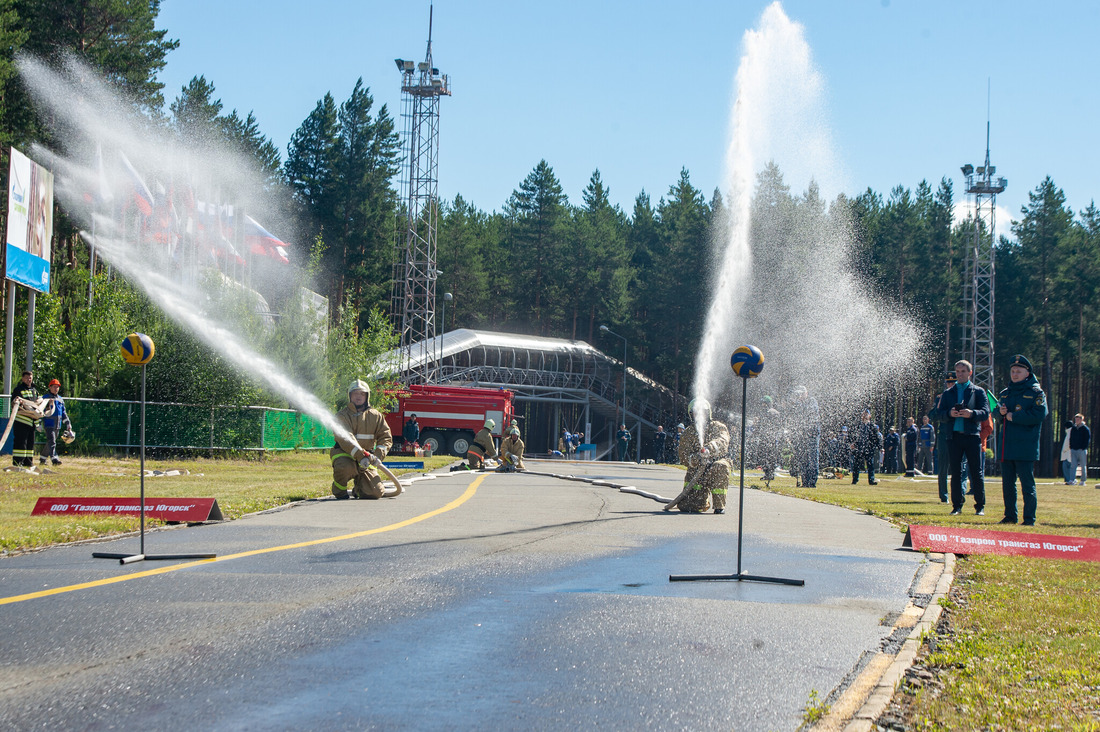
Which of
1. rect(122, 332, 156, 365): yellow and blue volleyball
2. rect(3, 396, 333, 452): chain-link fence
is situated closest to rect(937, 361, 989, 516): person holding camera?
rect(122, 332, 156, 365): yellow and blue volleyball

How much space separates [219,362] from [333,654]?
90.3 ft

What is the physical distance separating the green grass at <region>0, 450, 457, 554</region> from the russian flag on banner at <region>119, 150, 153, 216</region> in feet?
31.5

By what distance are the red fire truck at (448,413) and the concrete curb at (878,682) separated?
1587 inches

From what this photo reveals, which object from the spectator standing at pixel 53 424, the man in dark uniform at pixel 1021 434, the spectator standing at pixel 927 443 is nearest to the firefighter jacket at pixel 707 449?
the man in dark uniform at pixel 1021 434

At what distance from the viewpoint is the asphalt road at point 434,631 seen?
402 cm

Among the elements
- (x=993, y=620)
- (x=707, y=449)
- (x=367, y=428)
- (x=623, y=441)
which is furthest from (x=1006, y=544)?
(x=623, y=441)

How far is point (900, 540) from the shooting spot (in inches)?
423

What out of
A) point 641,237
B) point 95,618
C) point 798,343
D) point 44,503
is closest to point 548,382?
point 798,343

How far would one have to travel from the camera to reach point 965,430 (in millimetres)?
14531

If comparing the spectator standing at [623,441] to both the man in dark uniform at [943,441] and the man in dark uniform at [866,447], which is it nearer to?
the man in dark uniform at [866,447]

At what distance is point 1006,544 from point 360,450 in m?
8.98

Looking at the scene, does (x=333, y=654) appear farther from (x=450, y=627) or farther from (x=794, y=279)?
(x=794, y=279)

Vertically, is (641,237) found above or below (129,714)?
above

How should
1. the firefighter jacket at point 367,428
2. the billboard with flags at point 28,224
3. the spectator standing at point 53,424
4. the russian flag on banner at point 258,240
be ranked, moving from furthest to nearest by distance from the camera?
the russian flag on banner at point 258,240 → the billboard with flags at point 28,224 → the spectator standing at point 53,424 → the firefighter jacket at point 367,428
